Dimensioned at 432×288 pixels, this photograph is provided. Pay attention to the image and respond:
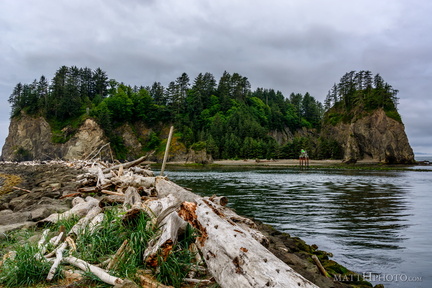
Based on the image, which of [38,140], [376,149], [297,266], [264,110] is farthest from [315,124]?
[297,266]

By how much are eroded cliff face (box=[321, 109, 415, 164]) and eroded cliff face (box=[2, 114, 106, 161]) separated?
9174 centimetres

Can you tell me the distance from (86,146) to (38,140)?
18554mm

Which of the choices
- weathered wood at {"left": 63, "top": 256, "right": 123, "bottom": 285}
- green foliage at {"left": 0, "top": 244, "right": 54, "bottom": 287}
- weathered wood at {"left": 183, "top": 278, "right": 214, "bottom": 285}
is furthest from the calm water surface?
green foliage at {"left": 0, "top": 244, "right": 54, "bottom": 287}

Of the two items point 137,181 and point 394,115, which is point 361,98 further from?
point 137,181

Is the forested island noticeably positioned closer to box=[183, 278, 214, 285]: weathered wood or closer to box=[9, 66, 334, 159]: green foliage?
box=[9, 66, 334, 159]: green foliage

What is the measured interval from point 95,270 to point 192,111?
13634 cm

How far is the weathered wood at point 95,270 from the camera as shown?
3.75m

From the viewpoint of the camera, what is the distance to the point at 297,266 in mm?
5453

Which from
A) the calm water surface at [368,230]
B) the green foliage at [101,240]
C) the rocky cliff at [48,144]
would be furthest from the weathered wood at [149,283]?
the rocky cliff at [48,144]

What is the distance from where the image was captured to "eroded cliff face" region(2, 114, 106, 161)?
98000mm

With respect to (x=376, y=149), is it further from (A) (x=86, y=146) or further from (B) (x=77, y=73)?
(B) (x=77, y=73)

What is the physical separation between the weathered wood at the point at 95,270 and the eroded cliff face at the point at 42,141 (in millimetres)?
100577

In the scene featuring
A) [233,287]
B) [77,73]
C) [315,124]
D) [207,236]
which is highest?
[77,73]

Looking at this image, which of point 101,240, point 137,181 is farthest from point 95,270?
point 137,181
